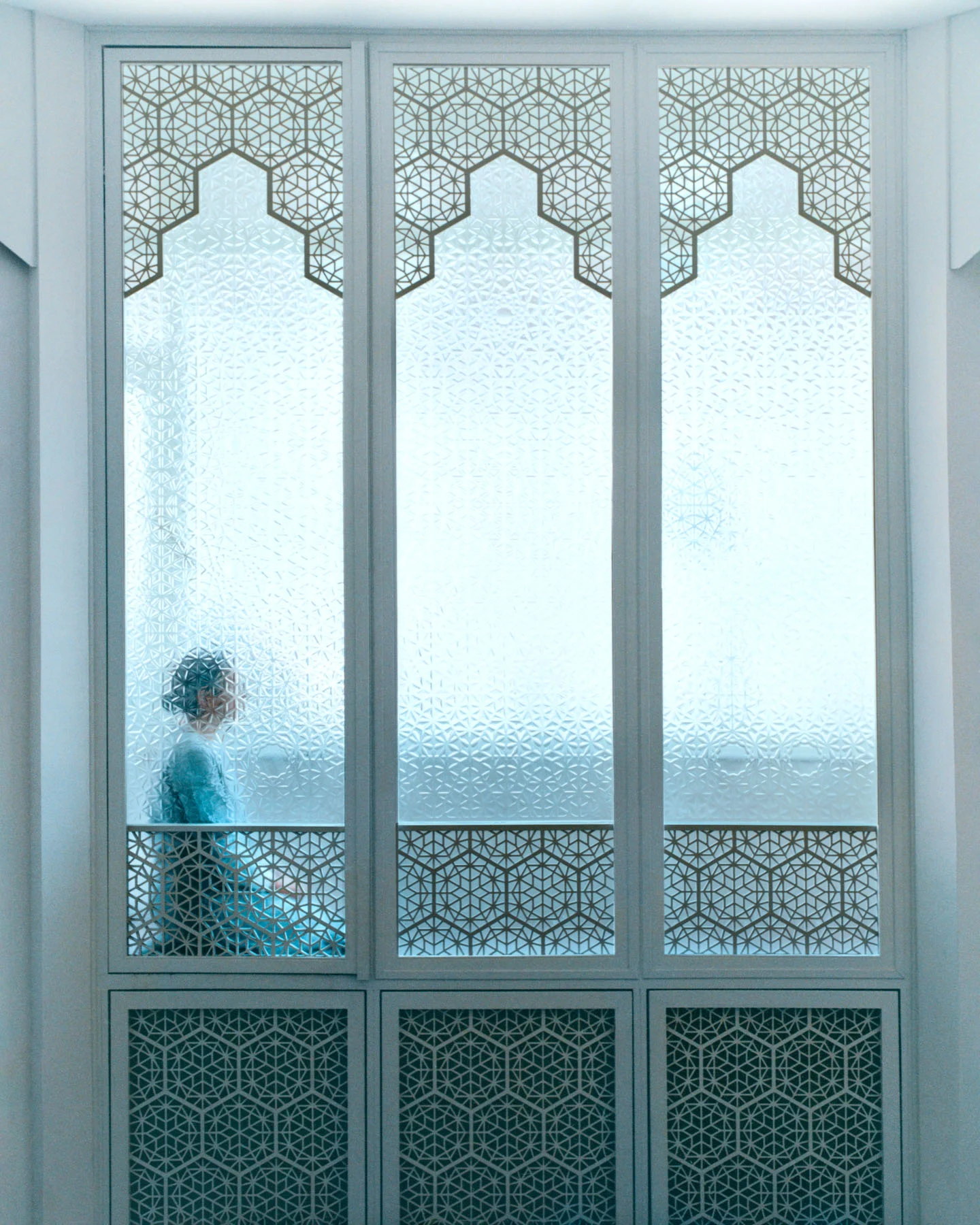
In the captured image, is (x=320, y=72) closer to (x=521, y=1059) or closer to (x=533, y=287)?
(x=533, y=287)

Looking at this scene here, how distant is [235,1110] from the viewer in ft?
7.22

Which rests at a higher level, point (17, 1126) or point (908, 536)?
point (908, 536)

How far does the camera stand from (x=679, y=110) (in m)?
2.22

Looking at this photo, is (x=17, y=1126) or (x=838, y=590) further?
(x=838, y=590)

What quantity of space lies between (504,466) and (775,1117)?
162 cm

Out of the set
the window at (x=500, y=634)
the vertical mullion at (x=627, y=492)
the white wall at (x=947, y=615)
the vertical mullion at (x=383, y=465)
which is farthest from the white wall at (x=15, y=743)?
the white wall at (x=947, y=615)

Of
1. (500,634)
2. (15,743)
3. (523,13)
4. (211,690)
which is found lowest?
(15,743)

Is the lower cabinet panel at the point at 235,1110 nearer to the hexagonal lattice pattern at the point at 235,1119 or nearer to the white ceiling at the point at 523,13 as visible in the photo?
the hexagonal lattice pattern at the point at 235,1119

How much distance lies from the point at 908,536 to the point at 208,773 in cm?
171

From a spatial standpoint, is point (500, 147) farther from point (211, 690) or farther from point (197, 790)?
point (197, 790)

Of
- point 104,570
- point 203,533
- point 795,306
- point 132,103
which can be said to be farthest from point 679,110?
point 104,570

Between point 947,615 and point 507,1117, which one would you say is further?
point 507,1117

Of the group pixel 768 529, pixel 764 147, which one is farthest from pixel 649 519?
pixel 764 147

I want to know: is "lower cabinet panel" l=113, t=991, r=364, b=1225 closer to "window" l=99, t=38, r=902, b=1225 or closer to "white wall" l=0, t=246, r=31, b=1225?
"window" l=99, t=38, r=902, b=1225
